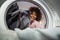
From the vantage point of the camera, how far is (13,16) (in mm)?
2268

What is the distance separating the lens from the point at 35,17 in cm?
229

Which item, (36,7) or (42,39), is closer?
(42,39)

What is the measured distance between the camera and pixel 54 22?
2.31 metres

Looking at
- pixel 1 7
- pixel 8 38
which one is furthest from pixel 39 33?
pixel 1 7

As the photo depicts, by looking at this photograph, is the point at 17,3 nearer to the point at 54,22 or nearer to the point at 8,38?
the point at 54,22

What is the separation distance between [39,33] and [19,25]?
1.43m

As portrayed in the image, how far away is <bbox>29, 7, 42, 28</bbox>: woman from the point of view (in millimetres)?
2207

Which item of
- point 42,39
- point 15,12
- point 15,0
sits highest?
point 15,0

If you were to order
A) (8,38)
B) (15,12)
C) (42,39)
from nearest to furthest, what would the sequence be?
(42,39) → (8,38) → (15,12)

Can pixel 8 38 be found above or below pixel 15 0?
below

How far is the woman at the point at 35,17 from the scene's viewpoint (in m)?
2.21

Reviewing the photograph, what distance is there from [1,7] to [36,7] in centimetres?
52

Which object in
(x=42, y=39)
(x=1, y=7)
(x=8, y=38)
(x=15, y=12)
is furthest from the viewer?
(x=15, y=12)

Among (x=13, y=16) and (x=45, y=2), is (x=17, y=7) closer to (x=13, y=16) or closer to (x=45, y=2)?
(x=13, y=16)
